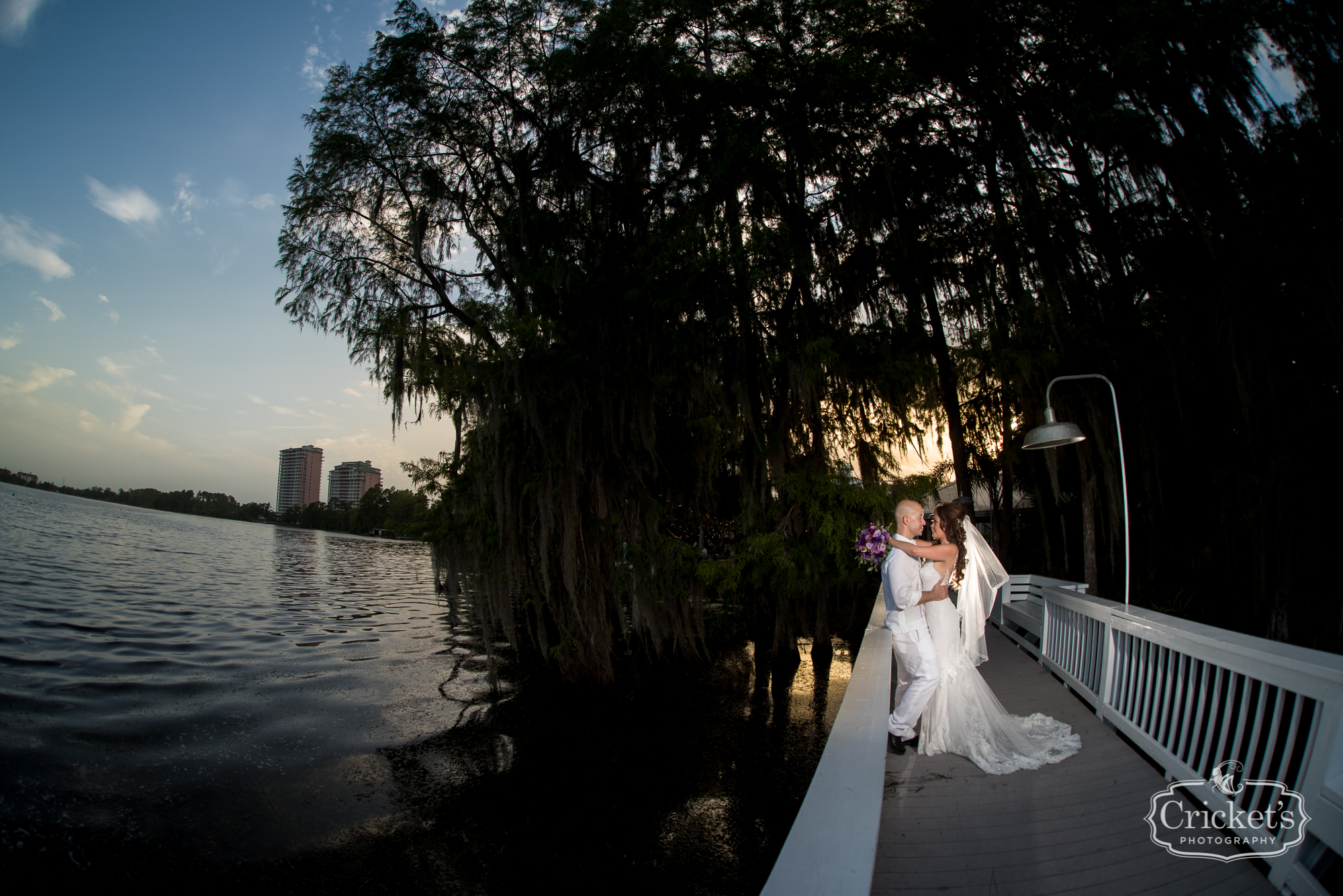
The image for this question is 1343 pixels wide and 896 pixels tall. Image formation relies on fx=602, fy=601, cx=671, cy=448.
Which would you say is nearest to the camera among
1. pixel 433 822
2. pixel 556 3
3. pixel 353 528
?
pixel 433 822

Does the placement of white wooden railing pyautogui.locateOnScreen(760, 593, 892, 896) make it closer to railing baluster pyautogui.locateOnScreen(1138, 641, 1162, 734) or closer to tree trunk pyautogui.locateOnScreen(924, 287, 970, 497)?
railing baluster pyautogui.locateOnScreen(1138, 641, 1162, 734)

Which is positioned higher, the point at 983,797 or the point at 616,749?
the point at 983,797

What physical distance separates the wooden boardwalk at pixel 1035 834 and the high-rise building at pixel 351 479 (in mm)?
111205

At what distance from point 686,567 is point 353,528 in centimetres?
7404

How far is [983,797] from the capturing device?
306 centimetres

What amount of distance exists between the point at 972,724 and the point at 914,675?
41cm

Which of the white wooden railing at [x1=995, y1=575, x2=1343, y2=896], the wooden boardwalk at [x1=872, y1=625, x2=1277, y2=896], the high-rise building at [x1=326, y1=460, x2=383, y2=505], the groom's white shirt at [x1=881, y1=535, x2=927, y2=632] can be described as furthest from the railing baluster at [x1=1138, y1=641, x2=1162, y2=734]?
the high-rise building at [x1=326, y1=460, x2=383, y2=505]

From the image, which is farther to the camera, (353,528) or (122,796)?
(353,528)

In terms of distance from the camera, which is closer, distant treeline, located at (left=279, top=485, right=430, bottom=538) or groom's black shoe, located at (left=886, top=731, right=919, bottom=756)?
groom's black shoe, located at (left=886, top=731, right=919, bottom=756)

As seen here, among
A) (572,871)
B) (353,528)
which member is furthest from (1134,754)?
(353,528)

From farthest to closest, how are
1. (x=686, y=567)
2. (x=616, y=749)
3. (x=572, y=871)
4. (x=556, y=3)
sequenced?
1. (x=556, y=3)
2. (x=686, y=567)
3. (x=616, y=749)
4. (x=572, y=871)

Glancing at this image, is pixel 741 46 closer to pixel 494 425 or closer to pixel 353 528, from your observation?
pixel 494 425

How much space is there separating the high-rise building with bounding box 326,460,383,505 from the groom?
110 meters

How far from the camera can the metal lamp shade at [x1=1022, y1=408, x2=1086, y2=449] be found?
560 centimetres
